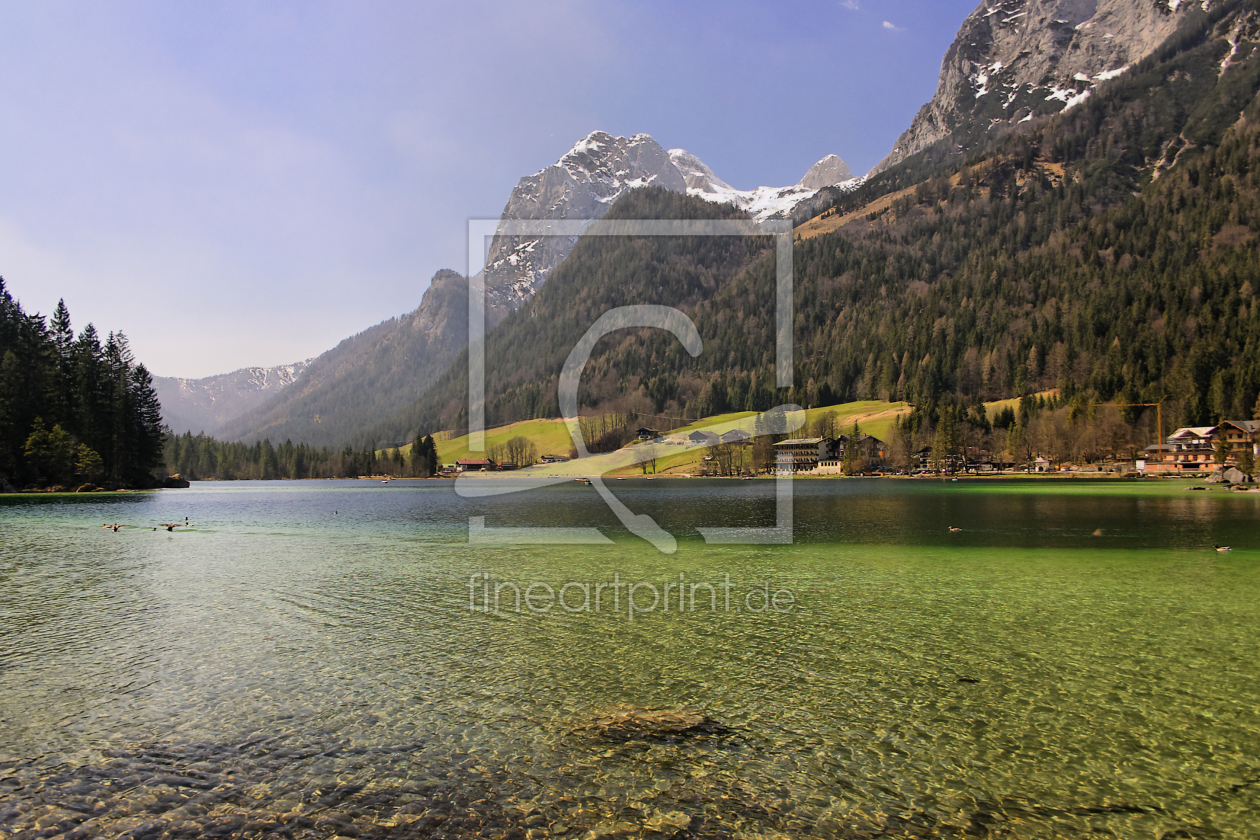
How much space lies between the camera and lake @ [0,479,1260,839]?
11.4 metres

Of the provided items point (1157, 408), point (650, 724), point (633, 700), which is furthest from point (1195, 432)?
point (650, 724)

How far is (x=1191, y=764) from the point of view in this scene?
12.9 m

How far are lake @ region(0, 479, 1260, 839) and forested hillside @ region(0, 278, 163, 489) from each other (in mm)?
98044

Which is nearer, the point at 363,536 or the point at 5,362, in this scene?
the point at 363,536

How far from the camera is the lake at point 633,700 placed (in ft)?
37.5

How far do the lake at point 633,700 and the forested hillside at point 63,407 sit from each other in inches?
3860

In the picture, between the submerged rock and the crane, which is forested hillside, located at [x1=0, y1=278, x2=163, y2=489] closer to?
the submerged rock

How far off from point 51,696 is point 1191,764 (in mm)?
26016

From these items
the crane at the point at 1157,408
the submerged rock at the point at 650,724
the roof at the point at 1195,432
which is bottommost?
the submerged rock at the point at 650,724

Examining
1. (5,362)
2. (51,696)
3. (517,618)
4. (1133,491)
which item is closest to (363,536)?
(517,618)

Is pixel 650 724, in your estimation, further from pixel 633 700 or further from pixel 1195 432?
pixel 1195 432

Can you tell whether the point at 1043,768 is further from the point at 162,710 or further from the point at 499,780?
the point at 162,710

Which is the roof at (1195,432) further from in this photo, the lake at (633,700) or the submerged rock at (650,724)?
the submerged rock at (650,724)

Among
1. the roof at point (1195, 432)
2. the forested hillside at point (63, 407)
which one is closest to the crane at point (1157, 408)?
the roof at point (1195, 432)
